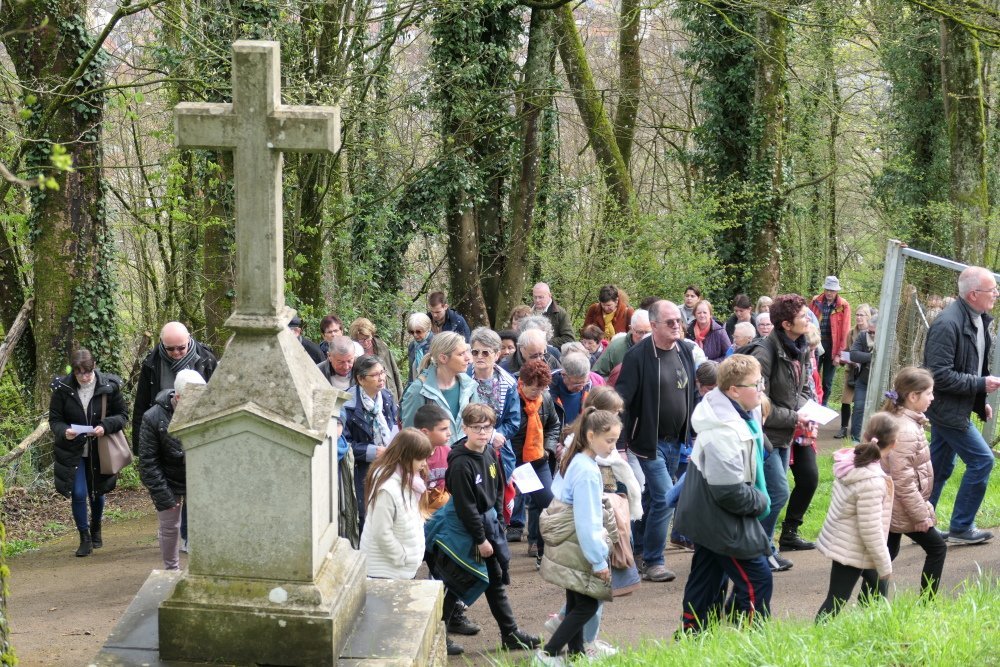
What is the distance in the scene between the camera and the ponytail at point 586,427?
564 centimetres

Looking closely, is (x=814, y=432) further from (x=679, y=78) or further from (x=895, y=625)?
(x=679, y=78)

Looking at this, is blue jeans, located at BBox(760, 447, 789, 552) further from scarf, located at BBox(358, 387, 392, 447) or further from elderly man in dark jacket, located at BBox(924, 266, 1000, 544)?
scarf, located at BBox(358, 387, 392, 447)

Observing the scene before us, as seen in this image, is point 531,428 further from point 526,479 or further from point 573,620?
point 573,620

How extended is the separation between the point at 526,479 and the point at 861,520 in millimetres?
2129

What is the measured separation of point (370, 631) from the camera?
4.48 m

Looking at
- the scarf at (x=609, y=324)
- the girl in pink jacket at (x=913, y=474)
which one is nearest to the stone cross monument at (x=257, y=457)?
the girl in pink jacket at (x=913, y=474)

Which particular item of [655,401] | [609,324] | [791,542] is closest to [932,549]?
[791,542]

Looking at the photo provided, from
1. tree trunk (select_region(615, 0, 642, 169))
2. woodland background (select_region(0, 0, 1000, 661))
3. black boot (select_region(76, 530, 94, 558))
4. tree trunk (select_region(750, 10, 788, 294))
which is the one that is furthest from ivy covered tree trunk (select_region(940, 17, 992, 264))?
black boot (select_region(76, 530, 94, 558))

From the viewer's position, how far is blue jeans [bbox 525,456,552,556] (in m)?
7.78

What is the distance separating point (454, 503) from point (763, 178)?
1330 cm

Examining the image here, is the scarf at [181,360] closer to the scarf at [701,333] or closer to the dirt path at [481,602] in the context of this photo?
the dirt path at [481,602]

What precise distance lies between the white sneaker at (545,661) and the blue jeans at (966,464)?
3.78 metres

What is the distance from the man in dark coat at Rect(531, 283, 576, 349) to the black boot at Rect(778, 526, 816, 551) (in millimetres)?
3783

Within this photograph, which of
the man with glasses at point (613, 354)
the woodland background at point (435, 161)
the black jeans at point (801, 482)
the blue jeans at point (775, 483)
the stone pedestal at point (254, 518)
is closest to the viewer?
the stone pedestal at point (254, 518)
